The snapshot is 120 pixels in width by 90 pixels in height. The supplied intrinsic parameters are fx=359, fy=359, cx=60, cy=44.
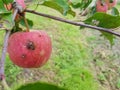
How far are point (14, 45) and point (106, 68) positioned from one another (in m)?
2.58

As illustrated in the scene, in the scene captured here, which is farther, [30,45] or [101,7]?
[101,7]

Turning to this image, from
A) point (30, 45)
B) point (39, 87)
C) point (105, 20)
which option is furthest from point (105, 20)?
point (39, 87)

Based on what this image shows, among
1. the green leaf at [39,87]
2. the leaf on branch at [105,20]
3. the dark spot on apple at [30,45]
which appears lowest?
the leaf on branch at [105,20]

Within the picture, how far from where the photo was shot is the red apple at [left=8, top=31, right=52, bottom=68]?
0.65 metres

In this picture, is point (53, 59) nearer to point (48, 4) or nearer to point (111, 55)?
point (111, 55)

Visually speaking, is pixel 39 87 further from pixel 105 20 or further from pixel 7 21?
pixel 105 20

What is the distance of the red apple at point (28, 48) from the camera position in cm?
65

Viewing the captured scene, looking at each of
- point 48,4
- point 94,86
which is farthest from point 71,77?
point 48,4

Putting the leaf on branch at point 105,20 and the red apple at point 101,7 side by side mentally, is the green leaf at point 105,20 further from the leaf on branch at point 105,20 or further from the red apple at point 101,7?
the red apple at point 101,7

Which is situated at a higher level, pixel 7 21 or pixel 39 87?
pixel 39 87

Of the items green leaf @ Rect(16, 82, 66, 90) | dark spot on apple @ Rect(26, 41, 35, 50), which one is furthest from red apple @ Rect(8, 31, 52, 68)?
green leaf @ Rect(16, 82, 66, 90)

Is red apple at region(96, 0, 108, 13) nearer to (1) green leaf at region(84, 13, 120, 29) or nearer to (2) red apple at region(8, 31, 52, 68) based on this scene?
(1) green leaf at region(84, 13, 120, 29)

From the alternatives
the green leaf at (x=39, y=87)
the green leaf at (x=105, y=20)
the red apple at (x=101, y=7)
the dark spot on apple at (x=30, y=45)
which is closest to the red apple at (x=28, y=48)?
the dark spot on apple at (x=30, y=45)

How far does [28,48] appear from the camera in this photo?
2.11 feet
